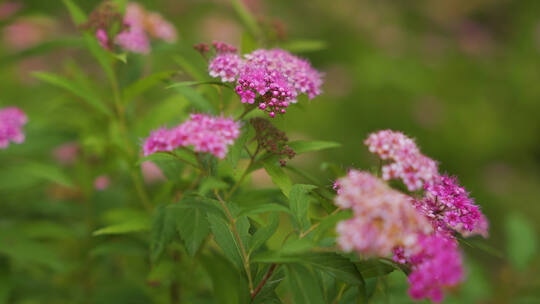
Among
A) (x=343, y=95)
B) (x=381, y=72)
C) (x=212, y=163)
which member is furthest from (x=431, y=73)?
(x=212, y=163)

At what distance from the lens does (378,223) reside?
942 millimetres

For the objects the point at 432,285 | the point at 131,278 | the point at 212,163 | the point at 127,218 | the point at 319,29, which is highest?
the point at 319,29

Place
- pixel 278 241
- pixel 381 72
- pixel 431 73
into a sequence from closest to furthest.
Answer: pixel 278 241 < pixel 381 72 < pixel 431 73

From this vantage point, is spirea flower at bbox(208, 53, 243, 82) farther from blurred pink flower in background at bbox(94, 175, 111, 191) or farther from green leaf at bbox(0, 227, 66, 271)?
blurred pink flower in background at bbox(94, 175, 111, 191)

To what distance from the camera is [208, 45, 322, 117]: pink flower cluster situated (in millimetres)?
1226

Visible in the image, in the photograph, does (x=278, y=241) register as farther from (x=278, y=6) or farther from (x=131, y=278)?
(x=278, y=6)

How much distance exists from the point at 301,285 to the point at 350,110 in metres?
4.36

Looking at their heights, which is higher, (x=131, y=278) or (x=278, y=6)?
(x=278, y=6)

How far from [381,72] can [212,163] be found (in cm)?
456

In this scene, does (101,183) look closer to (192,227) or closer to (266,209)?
(192,227)

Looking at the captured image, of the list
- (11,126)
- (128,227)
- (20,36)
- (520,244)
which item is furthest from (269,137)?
(20,36)

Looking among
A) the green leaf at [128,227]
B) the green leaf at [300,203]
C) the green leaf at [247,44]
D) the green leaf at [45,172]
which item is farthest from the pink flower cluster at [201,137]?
the green leaf at [45,172]

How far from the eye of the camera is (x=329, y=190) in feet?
3.96

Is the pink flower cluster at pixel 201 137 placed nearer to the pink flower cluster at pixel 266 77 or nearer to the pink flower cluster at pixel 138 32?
the pink flower cluster at pixel 266 77
